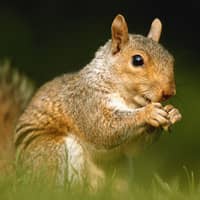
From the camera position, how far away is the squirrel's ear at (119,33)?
459 cm

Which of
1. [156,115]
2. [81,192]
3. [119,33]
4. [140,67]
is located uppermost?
[119,33]

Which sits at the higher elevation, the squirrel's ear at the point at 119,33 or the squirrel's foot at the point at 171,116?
the squirrel's ear at the point at 119,33

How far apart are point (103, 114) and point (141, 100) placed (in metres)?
0.19

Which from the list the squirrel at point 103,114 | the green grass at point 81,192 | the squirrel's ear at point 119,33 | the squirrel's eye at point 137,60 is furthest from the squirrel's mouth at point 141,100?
the green grass at point 81,192

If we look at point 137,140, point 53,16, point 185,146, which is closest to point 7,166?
point 137,140

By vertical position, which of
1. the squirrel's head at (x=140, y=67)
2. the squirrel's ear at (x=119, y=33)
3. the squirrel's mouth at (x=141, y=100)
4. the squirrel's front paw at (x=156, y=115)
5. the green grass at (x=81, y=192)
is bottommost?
the green grass at (x=81, y=192)

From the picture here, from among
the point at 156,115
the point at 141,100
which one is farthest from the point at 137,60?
the point at 156,115

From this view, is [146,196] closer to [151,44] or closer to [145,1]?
[151,44]

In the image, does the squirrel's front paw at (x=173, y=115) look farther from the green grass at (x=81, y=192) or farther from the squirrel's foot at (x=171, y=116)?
the green grass at (x=81, y=192)

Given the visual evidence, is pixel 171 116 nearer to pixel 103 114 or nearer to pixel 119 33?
pixel 103 114

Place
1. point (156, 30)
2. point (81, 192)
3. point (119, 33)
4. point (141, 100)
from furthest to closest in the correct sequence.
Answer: point (156, 30) < point (119, 33) < point (141, 100) < point (81, 192)

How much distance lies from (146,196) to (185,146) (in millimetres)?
2631

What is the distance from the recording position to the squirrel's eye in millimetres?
4445

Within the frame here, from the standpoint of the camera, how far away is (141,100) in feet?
14.6
